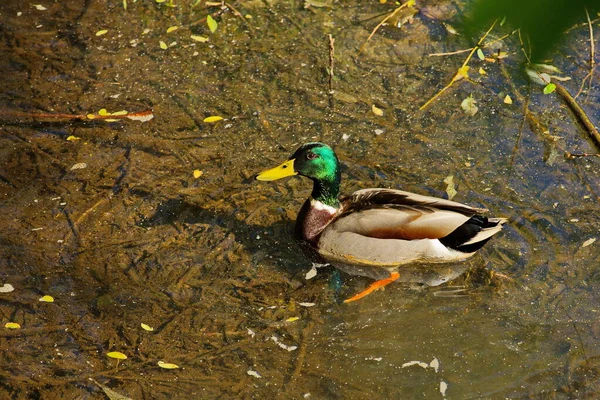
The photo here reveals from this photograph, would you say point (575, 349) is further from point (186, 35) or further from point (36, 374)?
point (186, 35)

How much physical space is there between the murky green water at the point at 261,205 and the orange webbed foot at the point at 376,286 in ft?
0.27

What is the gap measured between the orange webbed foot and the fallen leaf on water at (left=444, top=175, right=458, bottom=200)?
797 mm

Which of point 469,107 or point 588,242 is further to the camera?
point 469,107

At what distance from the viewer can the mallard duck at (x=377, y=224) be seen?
525 centimetres

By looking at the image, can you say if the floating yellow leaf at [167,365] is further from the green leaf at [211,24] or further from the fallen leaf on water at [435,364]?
the green leaf at [211,24]

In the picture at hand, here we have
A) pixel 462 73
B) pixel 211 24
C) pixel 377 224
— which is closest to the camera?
pixel 377 224

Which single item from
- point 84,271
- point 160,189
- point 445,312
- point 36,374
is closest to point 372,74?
point 160,189

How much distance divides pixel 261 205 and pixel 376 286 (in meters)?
1.16

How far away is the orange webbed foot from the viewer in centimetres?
516

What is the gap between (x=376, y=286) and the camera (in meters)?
5.27

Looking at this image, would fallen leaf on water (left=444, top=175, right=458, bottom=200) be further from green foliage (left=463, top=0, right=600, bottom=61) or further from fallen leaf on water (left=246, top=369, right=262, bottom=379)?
green foliage (left=463, top=0, right=600, bottom=61)

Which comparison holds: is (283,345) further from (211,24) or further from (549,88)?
(211,24)

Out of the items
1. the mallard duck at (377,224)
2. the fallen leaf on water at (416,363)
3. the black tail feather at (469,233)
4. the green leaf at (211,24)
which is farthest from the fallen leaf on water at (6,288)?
the green leaf at (211,24)

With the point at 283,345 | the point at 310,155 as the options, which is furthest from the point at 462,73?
the point at 283,345
